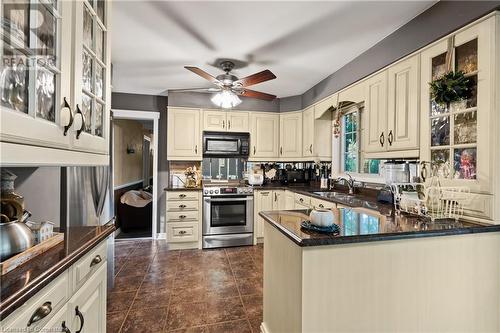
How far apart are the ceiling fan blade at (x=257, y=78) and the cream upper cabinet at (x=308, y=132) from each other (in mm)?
1574

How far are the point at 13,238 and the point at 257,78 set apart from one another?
2.35 m

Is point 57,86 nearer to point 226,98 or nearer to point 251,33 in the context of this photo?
point 251,33

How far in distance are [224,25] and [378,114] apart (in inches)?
69.7

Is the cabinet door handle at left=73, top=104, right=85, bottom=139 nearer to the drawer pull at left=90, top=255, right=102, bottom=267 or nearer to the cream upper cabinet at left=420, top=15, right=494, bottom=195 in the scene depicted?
the drawer pull at left=90, top=255, right=102, bottom=267

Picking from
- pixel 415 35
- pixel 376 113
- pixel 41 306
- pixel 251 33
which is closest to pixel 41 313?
pixel 41 306

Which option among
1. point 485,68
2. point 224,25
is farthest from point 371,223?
point 224,25

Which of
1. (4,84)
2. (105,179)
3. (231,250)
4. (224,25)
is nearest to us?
(4,84)

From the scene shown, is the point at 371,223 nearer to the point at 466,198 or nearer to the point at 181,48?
the point at 466,198

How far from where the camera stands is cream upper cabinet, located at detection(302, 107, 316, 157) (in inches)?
158

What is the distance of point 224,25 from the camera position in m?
2.21

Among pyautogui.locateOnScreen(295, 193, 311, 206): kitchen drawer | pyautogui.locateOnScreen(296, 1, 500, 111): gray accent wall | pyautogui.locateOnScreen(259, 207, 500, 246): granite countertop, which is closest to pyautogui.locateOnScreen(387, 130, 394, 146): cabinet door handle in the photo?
pyautogui.locateOnScreen(296, 1, 500, 111): gray accent wall

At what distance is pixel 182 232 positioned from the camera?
Result: 12.4ft

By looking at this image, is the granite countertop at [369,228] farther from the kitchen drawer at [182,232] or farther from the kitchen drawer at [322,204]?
the kitchen drawer at [182,232]

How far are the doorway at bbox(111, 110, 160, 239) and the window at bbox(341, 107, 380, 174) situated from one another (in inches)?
126
